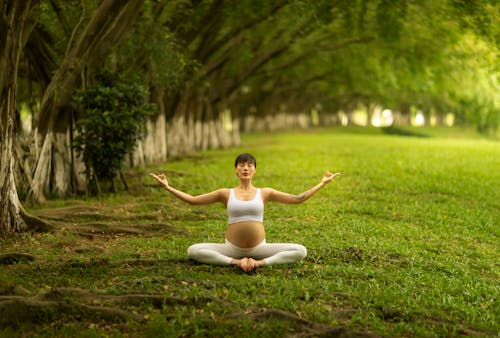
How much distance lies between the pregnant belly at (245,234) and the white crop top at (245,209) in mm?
65

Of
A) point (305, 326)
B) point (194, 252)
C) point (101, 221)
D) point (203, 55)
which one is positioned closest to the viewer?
point (305, 326)

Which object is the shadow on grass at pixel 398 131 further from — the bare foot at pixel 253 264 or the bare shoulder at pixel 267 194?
the bare foot at pixel 253 264

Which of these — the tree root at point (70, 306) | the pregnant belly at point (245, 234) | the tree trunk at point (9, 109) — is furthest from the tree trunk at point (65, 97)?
the tree root at point (70, 306)

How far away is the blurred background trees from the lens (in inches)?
637

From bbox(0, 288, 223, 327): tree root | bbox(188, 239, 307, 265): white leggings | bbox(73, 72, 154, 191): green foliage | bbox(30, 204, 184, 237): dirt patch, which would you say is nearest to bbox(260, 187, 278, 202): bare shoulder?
bbox(188, 239, 307, 265): white leggings

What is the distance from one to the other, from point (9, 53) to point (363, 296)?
739 cm

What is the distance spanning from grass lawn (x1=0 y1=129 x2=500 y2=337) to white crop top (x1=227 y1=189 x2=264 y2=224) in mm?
718

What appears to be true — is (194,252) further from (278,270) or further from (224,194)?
(278,270)

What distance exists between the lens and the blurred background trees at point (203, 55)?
1619 cm

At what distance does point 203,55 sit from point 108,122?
10630mm

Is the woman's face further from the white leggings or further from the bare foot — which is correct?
the bare foot

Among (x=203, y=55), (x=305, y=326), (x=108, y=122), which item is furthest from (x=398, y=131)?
(x=305, y=326)

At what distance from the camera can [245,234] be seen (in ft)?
28.3

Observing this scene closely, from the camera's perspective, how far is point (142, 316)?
690cm
